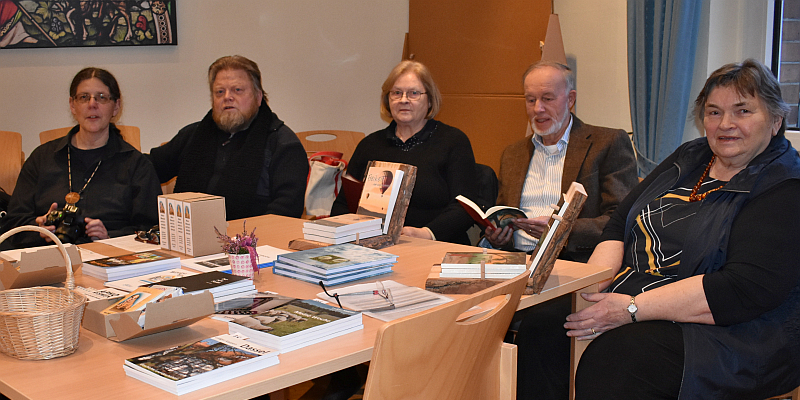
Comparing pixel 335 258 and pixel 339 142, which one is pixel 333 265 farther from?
pixel 339 142

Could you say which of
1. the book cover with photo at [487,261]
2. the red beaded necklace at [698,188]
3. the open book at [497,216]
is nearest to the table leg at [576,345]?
the book cover with photo at [487,261]

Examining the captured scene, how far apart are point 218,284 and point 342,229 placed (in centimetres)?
66

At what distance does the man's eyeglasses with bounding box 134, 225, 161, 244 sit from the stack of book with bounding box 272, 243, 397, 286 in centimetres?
64

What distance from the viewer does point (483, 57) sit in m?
4.85

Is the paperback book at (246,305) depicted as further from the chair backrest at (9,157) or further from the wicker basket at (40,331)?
the chair backrest at (9,157)

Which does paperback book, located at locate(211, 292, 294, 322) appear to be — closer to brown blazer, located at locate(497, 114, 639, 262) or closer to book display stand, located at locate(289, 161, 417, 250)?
book display stand, located at locate(289, 161, 417, 250)

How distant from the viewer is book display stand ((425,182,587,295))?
1790mm

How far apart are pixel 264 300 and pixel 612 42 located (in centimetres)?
315

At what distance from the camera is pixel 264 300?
164cm

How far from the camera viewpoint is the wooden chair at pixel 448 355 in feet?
3.67

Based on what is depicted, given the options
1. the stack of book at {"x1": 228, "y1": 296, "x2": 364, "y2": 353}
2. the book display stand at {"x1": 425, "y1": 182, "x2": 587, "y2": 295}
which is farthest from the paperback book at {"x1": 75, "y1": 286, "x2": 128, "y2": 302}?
the book display stand at {"x1": 425, "y1": 182, "x2": 587, "y2": 295}

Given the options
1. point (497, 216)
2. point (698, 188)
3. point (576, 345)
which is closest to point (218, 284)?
point (576, 345)

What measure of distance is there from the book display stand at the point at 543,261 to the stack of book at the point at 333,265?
19 centimetres

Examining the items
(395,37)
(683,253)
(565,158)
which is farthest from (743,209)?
(395,37)
